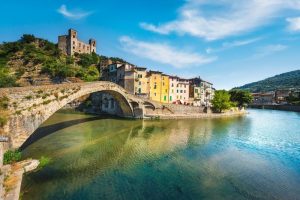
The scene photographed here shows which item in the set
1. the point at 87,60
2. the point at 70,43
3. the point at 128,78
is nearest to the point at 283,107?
the point at 128,78

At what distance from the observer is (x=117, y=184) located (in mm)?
12609

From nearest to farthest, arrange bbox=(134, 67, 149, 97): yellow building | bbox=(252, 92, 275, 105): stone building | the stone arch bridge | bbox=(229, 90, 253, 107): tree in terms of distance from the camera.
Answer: the stone arch bridge, bbox=(134, 67, 149, 97): yellow building, bbox=(229, 90, 253, 107): tree, bbox=(252, 92, 275, 105): stone building

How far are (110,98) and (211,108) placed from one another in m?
28.0

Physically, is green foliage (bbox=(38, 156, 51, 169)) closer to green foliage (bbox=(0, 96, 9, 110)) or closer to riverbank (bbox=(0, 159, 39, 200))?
riverbank (bbox=(0, 159, 39, 200))

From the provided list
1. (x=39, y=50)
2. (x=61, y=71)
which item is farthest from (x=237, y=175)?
(x=39, y=50)

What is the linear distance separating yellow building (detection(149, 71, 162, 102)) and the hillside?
75.9 feet

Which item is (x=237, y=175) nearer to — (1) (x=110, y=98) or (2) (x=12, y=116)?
(2) (x=12, y=116)

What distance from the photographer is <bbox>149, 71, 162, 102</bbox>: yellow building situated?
54.9m

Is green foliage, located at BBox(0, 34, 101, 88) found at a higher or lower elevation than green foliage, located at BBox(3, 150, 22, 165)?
higher

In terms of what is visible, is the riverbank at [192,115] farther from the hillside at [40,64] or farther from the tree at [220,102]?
the hillside at [40,64]

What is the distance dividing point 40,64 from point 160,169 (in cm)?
7189

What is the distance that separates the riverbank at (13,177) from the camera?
388 inches

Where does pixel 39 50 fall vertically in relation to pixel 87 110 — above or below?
above

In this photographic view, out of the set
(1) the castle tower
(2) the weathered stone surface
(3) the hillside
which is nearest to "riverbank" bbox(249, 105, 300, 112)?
(3) the hillside
